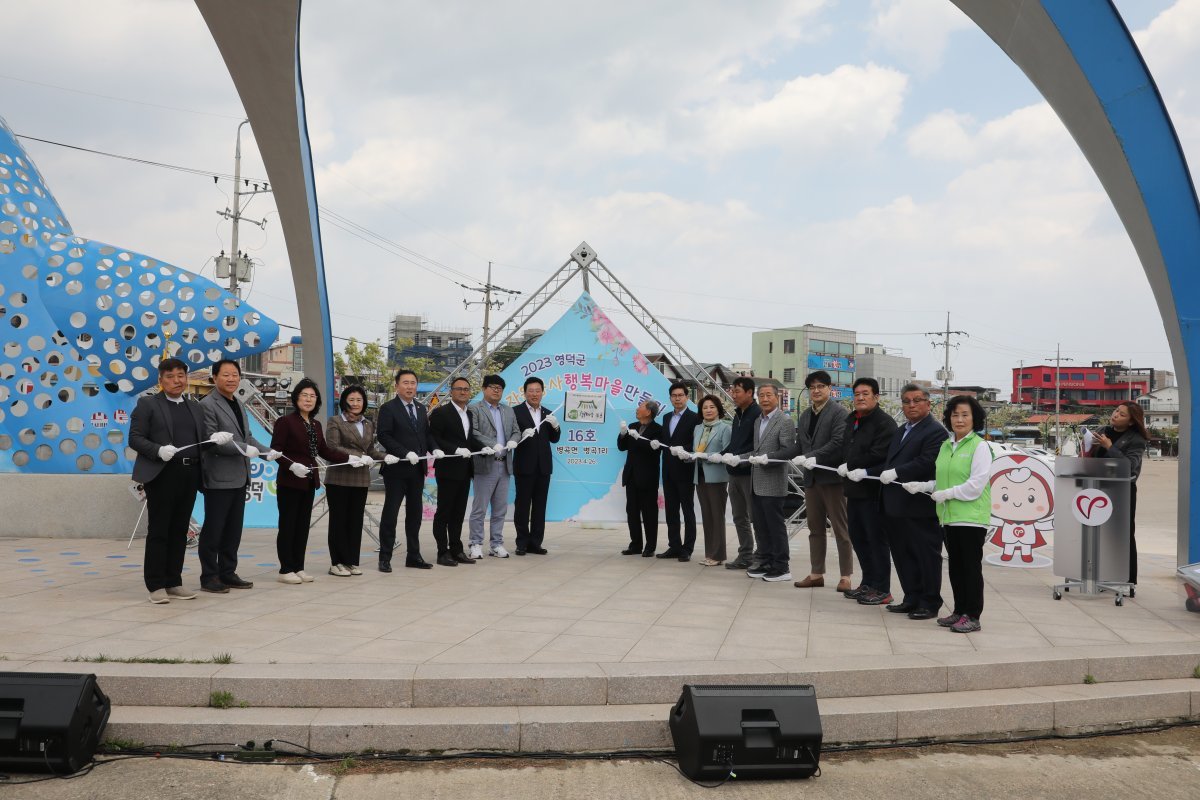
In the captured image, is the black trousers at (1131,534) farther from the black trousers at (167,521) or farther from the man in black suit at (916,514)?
the black trousers at (167,521)

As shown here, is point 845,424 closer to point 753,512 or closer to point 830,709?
point 753,512

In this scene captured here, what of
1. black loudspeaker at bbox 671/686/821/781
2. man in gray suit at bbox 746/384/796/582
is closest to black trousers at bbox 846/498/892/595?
man in gray suit at bbox 746/384/796/582

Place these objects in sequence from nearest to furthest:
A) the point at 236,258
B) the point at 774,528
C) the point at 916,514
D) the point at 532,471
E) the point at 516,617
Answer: the point at 516,617 < the point at 916,514 < the point at 774,528 < the point at 532,471 < the point at 236,258

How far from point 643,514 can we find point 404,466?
8.39ft

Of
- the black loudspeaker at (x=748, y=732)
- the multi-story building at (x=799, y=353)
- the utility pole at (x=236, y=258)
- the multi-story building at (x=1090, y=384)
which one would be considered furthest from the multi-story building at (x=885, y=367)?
the black loudspeaker at (x=748, y=732)

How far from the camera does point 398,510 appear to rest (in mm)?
7742

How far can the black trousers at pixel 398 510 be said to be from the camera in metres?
7.61

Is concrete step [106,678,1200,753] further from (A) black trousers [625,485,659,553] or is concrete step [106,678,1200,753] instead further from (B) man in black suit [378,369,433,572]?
(A) black trousers [625,485,659,553]

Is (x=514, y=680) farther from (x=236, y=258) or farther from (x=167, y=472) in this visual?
(x=236, y=258)

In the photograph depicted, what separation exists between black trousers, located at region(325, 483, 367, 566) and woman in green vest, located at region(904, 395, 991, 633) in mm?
4475

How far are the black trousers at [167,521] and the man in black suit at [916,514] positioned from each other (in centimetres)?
471

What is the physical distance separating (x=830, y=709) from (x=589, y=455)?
6088 mm

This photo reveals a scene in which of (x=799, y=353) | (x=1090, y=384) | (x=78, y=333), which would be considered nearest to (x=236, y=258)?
(x=78, y=333)

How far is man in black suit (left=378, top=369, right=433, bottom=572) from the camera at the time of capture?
764 centimetres
